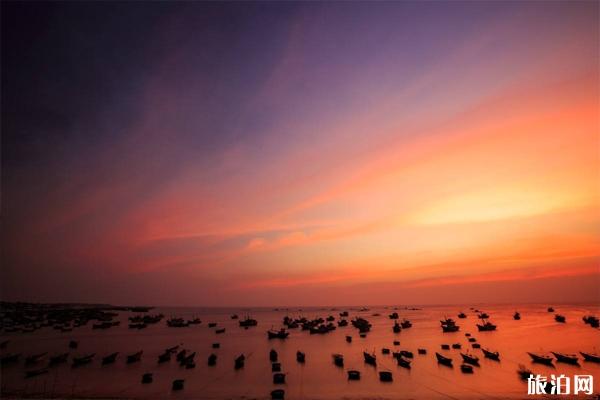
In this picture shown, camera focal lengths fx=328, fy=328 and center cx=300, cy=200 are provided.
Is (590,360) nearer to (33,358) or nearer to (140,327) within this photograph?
(33,358)

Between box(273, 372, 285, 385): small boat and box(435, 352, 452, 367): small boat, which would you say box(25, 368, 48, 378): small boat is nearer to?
box(273, 372, 285, 385): small boat

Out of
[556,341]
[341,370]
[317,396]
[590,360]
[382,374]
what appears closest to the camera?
[317,396]

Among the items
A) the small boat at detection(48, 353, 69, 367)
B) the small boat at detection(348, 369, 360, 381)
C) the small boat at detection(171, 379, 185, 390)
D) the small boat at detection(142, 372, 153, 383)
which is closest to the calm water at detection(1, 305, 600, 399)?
the small boat at detection(171, 379, 185, 390)

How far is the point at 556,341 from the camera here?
51.9 meters

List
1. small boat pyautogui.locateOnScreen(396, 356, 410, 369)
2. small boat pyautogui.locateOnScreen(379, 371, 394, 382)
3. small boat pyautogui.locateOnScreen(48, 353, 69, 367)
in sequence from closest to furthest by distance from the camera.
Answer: small boat pyautogui.locateOnScreen(379, 371, 394, 382), small boat pyautogui.locateOnScreen(396, 356, 410, 369), small boat pyautogui.locateOnScreen(48, 353, 69, 367)

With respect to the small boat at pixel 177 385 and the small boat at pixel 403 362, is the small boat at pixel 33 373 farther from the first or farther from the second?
the small boat at pixel 403 362

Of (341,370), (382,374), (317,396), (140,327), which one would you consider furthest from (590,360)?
(140,327)

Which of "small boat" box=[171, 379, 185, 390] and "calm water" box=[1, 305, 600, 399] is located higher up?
"small boat" box=[171, 379, 185, 390]

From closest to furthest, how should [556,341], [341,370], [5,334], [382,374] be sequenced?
[382,374], [341,370], [556,341], [5,334]

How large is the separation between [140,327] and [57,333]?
17794 mm

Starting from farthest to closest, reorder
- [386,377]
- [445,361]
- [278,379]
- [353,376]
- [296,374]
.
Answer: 1. [445,361]
2. [296,374]
3. [353,376]
4. [386,377]
5. [278,379]

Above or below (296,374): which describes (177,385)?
above

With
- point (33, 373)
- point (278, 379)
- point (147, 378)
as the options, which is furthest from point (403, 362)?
point (33, 373)

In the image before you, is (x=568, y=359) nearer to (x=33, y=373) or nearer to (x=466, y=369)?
(x=466, y=369)
